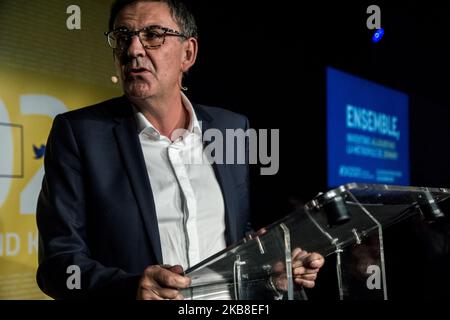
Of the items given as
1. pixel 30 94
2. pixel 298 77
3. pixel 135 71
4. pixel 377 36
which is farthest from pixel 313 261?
pixel 377 36


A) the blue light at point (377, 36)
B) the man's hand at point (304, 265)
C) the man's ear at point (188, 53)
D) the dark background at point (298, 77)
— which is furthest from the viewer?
the blue light at point (377, 36)

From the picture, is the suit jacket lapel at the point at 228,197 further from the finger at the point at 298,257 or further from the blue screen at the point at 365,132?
the blue screen at the point at 365,132

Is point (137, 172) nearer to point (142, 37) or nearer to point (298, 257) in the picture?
point (142, 37)

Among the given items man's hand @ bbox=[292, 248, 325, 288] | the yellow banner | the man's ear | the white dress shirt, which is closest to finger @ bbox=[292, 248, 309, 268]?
man's hand @ bbox=[292, 248, 325, 288]

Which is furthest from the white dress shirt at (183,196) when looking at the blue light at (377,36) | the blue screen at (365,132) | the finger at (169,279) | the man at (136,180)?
the blue light at (377,36)

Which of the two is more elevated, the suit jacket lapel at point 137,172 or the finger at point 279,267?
the suit jacket lapel at point 137,172

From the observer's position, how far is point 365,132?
4723mm

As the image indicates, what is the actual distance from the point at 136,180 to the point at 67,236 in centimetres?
24

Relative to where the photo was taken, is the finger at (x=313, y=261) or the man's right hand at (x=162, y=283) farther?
the finger at (x=313, y=261)

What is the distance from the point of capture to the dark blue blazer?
4.85 ft

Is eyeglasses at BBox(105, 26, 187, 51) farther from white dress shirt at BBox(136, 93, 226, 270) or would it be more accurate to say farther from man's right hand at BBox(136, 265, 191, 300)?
man's right hand at BBox(136, 265, 191, 300)

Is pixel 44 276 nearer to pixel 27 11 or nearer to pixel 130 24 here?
pixel 130 24

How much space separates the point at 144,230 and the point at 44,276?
11.2 inches

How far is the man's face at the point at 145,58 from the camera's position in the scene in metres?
1.64
